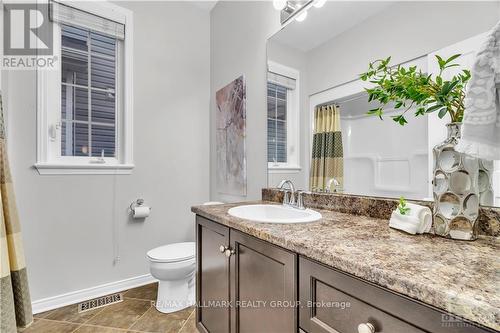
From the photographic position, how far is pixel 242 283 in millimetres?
1077

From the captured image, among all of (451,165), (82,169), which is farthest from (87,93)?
(451,165)

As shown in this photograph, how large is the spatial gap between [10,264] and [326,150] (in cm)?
192

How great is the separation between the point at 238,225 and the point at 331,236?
383 mm

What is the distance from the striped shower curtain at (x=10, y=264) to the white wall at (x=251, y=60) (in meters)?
1.49

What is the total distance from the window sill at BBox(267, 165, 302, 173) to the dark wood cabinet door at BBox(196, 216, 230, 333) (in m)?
0.66

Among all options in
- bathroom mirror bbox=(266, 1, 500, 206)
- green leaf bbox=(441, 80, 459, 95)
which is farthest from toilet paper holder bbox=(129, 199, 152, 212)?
green leaf bbox=(441, 80, 459, 95)

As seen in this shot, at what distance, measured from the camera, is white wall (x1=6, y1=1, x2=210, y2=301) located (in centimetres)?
184

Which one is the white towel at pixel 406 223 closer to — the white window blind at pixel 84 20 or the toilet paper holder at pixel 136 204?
the toilet paper holder at pixel 136 204

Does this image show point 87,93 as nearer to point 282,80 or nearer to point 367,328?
point 282,80

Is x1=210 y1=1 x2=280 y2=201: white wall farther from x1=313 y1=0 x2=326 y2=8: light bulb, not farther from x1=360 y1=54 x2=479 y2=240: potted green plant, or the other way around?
x1=360 y1=54 x2=479 y2=240: potted green plant

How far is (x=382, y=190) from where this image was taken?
115 centimetres

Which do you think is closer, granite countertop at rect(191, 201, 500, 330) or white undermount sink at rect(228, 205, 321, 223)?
granite countertop at rect(191, 201, 500, 330)

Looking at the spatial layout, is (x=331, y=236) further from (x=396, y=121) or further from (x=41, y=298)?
(x=41, y=298)

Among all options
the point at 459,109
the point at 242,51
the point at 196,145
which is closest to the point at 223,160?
the point at 196,145
